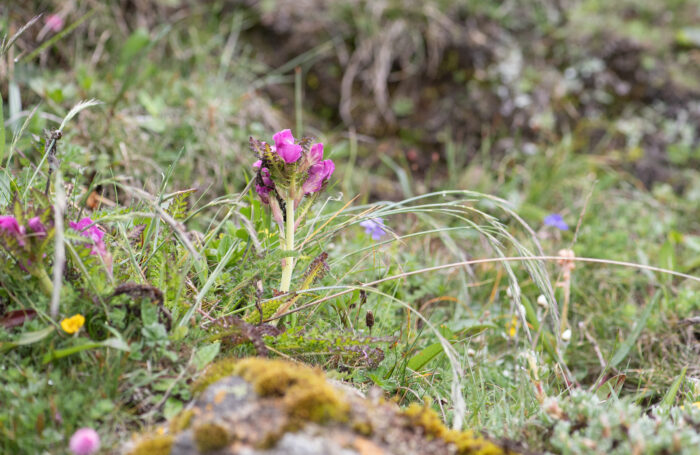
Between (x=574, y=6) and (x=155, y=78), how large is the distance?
308 cm

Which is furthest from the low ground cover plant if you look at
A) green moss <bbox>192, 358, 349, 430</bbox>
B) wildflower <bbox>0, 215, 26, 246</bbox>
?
green moss <bbox>192, 358, 349, 430</bbox>

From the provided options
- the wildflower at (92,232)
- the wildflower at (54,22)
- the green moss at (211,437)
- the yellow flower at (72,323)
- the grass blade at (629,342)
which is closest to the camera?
the green moss at (211,437)

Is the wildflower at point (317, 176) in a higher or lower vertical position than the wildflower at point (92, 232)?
higher

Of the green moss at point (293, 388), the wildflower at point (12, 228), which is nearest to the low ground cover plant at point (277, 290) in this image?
the wildflower at point (12, 228)

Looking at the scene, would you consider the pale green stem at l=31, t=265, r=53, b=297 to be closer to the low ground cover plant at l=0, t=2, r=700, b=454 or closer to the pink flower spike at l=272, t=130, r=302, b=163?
the low ground cover plant at l=0, t=2, r=700, b=454

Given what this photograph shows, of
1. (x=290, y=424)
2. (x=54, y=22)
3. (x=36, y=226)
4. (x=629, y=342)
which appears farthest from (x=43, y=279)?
(x=54, y=22)

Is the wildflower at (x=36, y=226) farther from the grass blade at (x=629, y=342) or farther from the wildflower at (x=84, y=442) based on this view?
the grass blade at (x=629, y=342)

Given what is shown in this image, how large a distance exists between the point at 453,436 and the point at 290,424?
0.36 m

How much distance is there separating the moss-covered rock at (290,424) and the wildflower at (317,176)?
0.53 meters

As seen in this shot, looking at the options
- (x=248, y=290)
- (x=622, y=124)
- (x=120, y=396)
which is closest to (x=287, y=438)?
(x=120, y=396)

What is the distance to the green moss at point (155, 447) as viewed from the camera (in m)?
1.01

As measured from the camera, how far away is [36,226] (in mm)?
1201

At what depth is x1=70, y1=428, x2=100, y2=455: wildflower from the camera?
1011mm

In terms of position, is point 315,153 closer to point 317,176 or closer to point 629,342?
point 317,176
